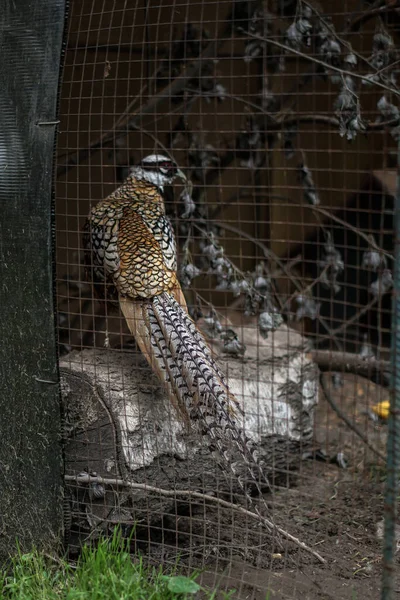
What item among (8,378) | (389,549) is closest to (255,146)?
(8,378)

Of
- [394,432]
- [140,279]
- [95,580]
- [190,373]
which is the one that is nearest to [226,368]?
[190,373]

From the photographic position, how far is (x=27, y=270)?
3102mm

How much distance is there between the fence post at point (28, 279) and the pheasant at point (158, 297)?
46cm

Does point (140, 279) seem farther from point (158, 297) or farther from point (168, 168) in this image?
point (168, 168)

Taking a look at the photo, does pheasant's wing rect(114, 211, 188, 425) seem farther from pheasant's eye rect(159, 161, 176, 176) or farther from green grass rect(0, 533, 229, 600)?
green grass rect(0, 533, 229, 600)

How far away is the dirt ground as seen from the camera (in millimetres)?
3146

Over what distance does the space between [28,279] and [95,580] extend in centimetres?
123

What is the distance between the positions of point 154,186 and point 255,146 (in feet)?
2.84

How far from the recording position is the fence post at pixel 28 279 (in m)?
2.95

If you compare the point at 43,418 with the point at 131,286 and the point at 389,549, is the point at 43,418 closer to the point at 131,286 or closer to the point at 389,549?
the point at 131,286

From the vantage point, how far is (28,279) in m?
3.11

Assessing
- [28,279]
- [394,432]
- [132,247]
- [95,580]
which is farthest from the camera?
[132,247]

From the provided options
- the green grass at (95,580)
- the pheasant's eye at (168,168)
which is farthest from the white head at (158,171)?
the green grass at (95,580)

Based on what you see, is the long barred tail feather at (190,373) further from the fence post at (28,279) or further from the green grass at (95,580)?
the fence post at (28,279)
